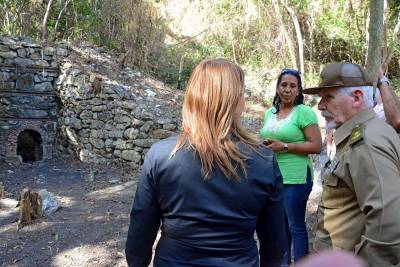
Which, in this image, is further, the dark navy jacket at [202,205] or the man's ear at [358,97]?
the man's ear at [358,97]

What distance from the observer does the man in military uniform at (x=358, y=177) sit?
1.46 meters

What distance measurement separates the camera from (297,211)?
9.69ft

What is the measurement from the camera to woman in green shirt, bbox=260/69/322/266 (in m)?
2.91

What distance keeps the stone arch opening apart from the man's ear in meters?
9.58

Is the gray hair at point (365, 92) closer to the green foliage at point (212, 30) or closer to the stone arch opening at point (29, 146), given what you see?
the green foliage at point (212, 30)

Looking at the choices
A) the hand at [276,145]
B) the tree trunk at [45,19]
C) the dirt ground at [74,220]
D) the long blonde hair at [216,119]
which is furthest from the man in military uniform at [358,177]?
the tree trunk at [45,19]

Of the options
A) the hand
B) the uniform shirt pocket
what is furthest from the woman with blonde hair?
the hand

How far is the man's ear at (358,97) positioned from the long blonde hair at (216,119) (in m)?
0.44

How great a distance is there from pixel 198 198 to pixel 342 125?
0.66 metres

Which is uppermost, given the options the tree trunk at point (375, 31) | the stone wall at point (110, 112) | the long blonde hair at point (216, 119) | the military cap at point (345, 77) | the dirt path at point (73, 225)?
the tree trunk at point (375, 31)

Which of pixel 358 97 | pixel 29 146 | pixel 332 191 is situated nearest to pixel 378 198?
pixel 332 191

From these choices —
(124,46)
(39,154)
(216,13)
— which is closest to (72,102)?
(39,154)

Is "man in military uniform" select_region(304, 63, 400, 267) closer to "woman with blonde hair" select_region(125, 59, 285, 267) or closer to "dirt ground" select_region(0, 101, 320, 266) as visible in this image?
"woman with blonde hair" select_region(125, 59, 285, 267)

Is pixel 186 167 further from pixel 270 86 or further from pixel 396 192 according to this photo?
pixel 270 86
